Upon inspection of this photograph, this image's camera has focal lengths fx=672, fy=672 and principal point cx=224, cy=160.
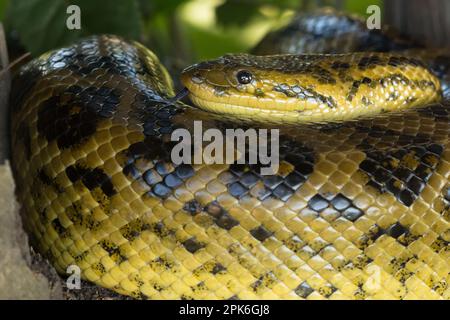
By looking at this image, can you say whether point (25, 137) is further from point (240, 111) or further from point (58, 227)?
point (240, 111)

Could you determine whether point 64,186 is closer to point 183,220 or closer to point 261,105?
point 183,220

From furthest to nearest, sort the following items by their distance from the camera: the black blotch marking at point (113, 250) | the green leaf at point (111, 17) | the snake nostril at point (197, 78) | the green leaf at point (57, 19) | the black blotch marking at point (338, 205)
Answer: the green leaf at point (111, 17) → the green leaf at point (57, 19) → the snake nostril at point (197, 78) → the black blotch marking at point (113, 250) → the black blotch marking at point (338, 205)

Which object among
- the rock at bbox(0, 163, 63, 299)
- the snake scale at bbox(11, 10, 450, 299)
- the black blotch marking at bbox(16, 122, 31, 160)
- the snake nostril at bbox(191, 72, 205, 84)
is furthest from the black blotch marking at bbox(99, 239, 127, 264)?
the snake nostril at bbox(191, 72, 205, 84)

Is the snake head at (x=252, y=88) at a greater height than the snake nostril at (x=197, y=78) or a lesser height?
lesser

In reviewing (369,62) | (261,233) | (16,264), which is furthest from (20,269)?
(369,62)

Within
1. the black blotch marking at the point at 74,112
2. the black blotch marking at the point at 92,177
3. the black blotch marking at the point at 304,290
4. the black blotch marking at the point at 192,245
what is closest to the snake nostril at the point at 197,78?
the black blotch marking at the point at 74,112

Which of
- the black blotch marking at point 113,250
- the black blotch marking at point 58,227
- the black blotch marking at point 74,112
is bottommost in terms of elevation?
the black blotch marking at point 113,250

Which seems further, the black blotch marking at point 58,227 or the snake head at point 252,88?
the snake head at point 252,88

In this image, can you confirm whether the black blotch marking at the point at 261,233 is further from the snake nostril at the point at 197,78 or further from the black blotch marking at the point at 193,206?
the snake nostril at the point at 197,78
